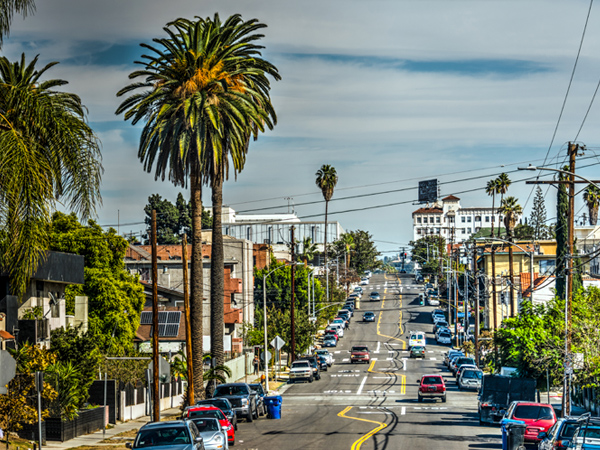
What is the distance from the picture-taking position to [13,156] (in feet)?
45.7

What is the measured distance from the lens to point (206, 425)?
26125 mm

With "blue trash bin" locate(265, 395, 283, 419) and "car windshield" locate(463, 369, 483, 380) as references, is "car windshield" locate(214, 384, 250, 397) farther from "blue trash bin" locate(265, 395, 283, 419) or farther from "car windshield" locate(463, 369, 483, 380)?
"car windshield" locate(463, 369, 483, 380)

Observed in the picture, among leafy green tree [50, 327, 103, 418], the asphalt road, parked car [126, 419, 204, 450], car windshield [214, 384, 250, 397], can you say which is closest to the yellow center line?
the asphalt road

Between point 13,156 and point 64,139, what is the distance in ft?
7.91

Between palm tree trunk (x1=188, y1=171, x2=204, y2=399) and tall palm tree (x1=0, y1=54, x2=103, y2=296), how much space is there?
2238 centimetres

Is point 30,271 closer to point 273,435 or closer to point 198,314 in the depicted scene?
point 273,435

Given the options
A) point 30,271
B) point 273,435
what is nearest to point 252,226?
point 273,435

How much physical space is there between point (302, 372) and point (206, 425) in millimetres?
39174

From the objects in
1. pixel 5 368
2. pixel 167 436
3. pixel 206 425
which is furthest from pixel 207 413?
pixel 5 368

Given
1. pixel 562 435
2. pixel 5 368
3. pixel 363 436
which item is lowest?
pixel 363 436

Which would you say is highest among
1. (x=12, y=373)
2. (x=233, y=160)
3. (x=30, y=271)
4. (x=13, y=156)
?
(x=233, y=160)

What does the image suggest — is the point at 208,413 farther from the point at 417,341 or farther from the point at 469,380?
the point at 417,341

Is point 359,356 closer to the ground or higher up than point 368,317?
closer to the ground

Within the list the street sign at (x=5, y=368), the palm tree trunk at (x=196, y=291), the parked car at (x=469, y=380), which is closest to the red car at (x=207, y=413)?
the palm tree trunk at (x=196, y=291)
